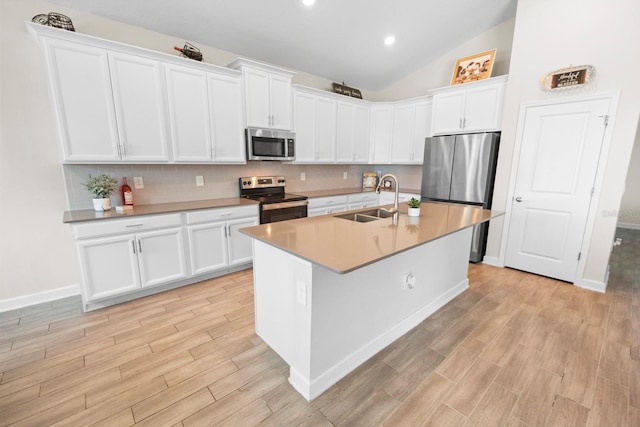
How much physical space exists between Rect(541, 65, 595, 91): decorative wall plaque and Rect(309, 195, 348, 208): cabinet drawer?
284 centimetres

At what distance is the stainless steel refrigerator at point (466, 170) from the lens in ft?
11.5

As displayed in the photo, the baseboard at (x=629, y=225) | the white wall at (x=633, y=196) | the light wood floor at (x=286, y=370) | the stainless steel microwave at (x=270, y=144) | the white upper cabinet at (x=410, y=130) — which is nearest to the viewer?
the light wood floor at (x=286, y=370)

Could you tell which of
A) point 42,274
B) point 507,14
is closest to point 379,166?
point 507,14

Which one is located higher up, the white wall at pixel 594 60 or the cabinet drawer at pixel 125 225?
the white wall at pixel 594 60

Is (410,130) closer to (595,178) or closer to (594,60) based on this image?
(594,60)

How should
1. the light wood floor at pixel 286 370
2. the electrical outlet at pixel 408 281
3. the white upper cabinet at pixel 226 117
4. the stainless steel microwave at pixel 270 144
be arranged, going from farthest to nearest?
the stainless steel microwave at pixel 270 144 < the white upper cabinet at pixel 226 117 < the electrical outlet at pixel 408 281 < the light wood floor at pixel 286 370

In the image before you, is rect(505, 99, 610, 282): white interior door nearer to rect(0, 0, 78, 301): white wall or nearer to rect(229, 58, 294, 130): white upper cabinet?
rect(229, 58, 294, 130): white upper cabinet

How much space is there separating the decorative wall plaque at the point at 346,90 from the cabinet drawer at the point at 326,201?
1.78m

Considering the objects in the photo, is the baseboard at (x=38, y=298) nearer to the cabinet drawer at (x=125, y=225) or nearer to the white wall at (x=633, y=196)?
the cabinet drawer at (x=125, y=225)

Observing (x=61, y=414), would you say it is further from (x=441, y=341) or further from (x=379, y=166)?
(x=379, y=166)

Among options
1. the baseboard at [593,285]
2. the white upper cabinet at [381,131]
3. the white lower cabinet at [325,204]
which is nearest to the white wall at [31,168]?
the white lower cabinet at [325,204]

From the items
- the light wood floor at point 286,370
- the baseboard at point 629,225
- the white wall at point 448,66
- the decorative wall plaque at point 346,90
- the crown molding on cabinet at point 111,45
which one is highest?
the white wall at point 448,66

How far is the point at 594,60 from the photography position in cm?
275

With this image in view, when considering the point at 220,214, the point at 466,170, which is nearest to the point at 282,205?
the point at 220,214
